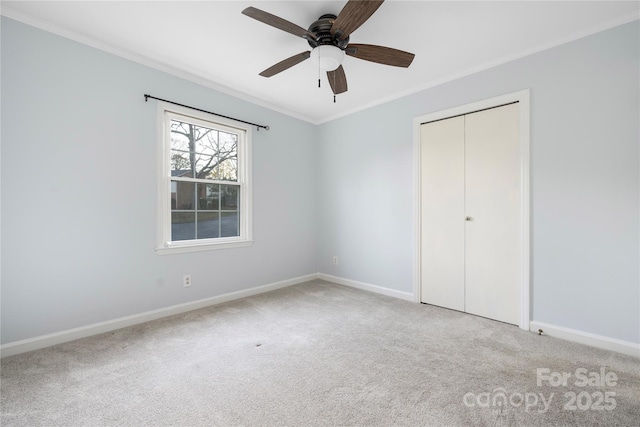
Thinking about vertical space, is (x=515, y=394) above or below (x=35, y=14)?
below

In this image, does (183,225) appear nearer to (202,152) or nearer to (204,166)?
(204,166)

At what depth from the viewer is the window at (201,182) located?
114 inches

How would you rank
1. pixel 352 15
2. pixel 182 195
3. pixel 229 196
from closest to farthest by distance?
pixel 352 15 < pixel 182 195 < pixel 229 196

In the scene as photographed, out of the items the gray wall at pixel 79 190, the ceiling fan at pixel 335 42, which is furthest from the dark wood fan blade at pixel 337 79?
the gray wall at pixel 79 190

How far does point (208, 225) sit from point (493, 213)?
3100 millimetres

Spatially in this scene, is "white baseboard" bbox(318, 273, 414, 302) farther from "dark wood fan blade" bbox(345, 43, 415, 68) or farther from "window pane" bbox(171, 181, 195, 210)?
"dark wood fan blade" bbox(345, 43, 415, 68)

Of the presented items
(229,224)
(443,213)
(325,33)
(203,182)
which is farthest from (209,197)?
(443,213)

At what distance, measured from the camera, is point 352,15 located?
5.59ft

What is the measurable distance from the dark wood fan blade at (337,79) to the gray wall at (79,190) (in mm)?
1509

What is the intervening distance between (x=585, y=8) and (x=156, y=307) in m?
4.41

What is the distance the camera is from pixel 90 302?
242 cm

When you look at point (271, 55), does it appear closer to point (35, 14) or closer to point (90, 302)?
point (35, 14)

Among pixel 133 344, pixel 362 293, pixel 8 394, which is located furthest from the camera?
pixel 362 293

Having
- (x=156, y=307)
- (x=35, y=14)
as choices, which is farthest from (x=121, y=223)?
(x=35, y=14)
